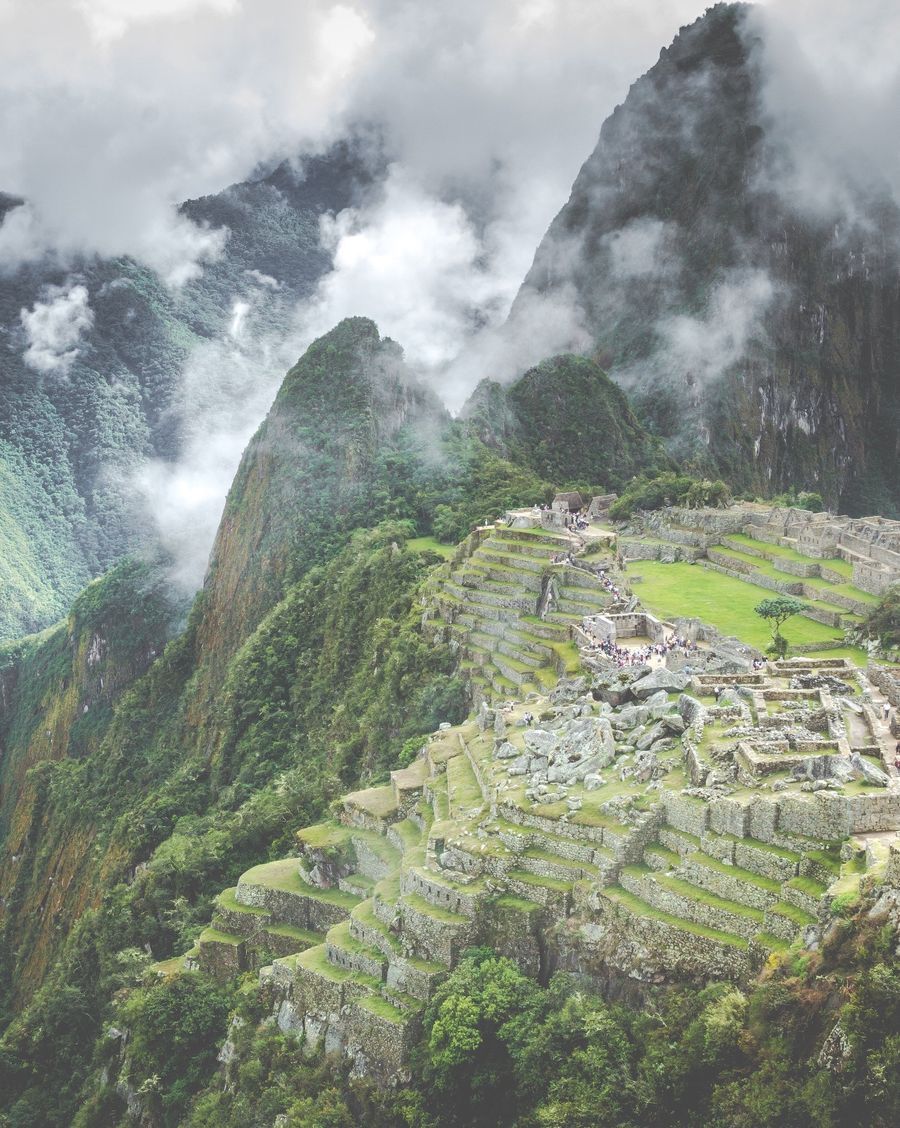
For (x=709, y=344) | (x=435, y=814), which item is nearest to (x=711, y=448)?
(x=709, y=344)

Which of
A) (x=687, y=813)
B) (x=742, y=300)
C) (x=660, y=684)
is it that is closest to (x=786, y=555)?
(x=660, y=684)

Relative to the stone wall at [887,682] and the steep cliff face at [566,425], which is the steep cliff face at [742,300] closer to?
the steep cliff face at [566,425]

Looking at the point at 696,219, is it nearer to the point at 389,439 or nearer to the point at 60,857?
the point at 389,439

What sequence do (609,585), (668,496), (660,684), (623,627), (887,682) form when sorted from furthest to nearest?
(668,496)
(609,585)
(623,627)
(887,682)
(660,684)

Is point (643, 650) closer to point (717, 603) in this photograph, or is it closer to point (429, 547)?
point (717, 603)

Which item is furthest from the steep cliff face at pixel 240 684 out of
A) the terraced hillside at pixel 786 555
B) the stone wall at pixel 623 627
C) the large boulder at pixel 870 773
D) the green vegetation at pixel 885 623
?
the large boulder at pixel 870 773

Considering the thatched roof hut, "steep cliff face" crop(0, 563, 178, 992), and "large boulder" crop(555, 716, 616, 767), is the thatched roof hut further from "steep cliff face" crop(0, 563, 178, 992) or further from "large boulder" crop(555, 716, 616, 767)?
"large boulder" crop(555, 716, 616, 767)
